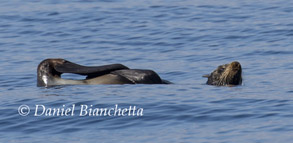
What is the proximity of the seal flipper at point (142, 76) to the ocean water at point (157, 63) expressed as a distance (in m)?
0.25

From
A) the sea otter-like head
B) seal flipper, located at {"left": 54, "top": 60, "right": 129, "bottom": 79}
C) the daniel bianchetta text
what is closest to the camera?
Result: the daniel bianchetta text

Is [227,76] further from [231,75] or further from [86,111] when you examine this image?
[86,111]

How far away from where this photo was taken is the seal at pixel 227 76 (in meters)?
11.5

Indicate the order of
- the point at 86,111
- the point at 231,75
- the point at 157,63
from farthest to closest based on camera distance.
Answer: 1. the point at 157,63
2. the point at 231,75
3. the point at 86,111

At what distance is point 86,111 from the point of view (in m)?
9.35

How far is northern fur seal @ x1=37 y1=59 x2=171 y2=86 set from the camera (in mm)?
11430

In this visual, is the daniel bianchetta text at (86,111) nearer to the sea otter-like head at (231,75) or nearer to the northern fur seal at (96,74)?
the northern fur seal at (96,74)

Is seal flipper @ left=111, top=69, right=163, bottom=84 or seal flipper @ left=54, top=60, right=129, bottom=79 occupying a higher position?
seal flipper @ left=54, top=60, right=129, bottom=79

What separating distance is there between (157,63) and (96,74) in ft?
10.9

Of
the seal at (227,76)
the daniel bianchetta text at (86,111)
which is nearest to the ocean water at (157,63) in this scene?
the daniel bianchetta text at (86,111)

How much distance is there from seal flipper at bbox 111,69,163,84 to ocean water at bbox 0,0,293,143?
0.25 m

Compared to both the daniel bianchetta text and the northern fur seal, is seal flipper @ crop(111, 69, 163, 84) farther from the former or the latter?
the daniel bianchetta text

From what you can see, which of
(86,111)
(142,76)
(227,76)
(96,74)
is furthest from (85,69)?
(227,76)

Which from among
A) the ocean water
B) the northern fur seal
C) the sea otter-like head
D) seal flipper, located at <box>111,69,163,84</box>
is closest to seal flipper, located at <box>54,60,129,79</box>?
the northern fur seal
